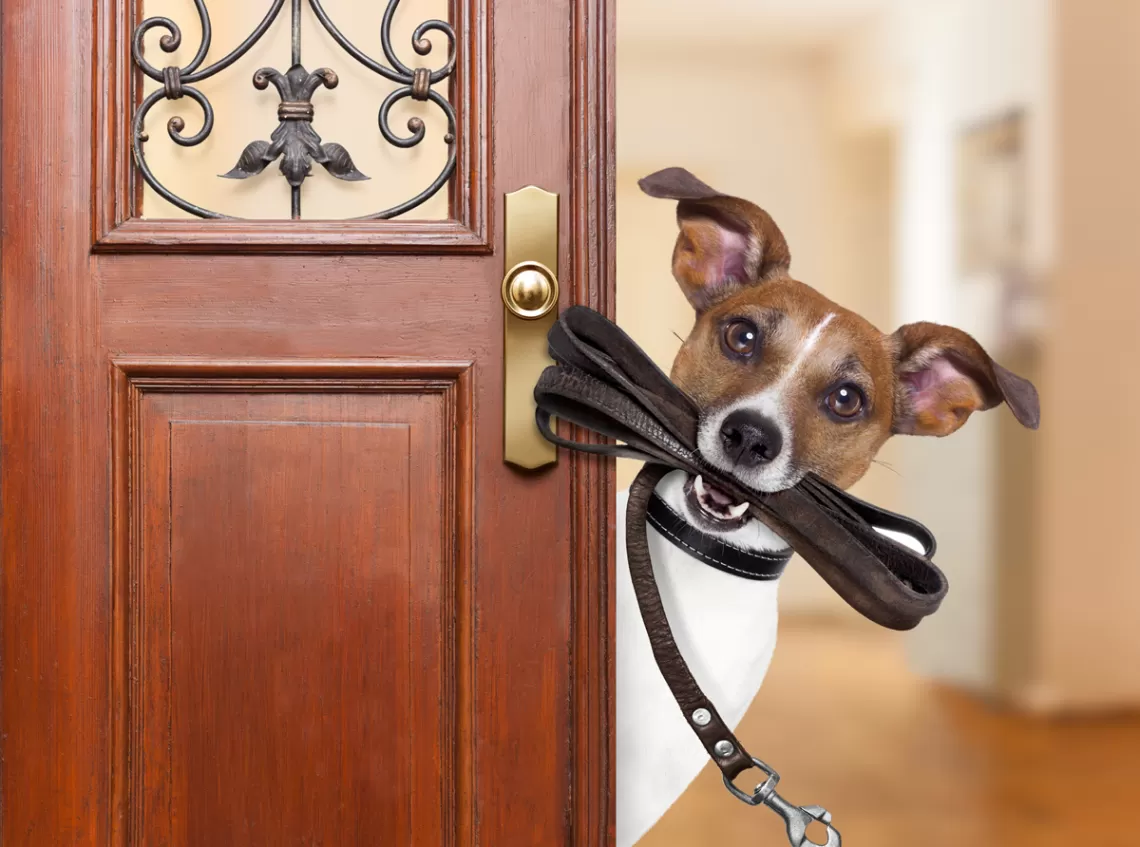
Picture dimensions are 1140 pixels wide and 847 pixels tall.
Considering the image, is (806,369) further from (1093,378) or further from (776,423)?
(1093,378)

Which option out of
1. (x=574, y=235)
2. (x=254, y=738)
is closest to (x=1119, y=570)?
(x=574, y=235)

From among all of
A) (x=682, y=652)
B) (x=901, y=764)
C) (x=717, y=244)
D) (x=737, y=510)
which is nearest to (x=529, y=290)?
(x=717, y=244)

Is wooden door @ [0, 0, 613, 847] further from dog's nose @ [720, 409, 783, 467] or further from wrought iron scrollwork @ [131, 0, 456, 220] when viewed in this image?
dog's nose @ [720, 409, 783, 467]

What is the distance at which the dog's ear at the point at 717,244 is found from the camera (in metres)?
0.94

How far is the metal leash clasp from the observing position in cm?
90

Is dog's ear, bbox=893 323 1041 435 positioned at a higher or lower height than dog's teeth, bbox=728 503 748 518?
higher

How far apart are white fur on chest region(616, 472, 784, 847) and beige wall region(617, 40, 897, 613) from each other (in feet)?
0.19

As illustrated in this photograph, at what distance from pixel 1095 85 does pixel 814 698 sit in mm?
854

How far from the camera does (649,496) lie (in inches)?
36.2

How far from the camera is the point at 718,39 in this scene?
1.02 meters

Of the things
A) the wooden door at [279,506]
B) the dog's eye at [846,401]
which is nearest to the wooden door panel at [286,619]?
the wooden door at [279,506]

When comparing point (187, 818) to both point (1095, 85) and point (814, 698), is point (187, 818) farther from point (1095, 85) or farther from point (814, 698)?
point (1095, 85)

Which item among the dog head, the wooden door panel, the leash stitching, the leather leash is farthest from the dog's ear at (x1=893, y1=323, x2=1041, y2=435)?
the wooden door panel

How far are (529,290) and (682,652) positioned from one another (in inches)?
16.7
